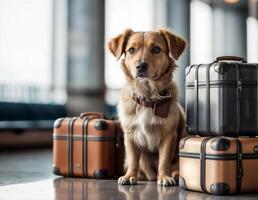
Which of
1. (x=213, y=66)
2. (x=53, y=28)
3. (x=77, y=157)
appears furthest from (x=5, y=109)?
(x=213, y=66)

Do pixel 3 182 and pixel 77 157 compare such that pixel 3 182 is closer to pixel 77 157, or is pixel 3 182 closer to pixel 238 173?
pixel 77 157

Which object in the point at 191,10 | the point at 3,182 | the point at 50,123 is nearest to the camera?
the point at 3,182

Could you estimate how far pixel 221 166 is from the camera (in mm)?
2762

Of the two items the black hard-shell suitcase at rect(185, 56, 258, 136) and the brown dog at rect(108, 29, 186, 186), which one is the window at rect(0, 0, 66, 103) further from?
the black hard-shell suitcase at rect(185, 56, 258, 136)

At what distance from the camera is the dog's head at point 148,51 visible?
3198 millimetres

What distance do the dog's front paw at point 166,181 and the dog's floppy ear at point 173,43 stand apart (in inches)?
31.7

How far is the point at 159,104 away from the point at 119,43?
526mm

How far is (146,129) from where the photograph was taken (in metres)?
3.26

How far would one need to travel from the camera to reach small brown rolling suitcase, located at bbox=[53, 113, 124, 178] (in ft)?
11.7

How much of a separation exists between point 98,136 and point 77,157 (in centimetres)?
25

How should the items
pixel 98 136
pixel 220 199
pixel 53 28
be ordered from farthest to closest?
pixel 53 28 < pixel 98 136 < pixel 220 199

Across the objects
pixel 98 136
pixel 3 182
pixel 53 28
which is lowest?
pixel 3 182

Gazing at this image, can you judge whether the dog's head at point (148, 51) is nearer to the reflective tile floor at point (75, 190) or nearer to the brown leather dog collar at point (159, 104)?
the brown leather dog collar at point (159, 104)

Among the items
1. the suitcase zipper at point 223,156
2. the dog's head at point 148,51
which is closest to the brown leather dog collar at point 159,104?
the dog's head at point 148,51
